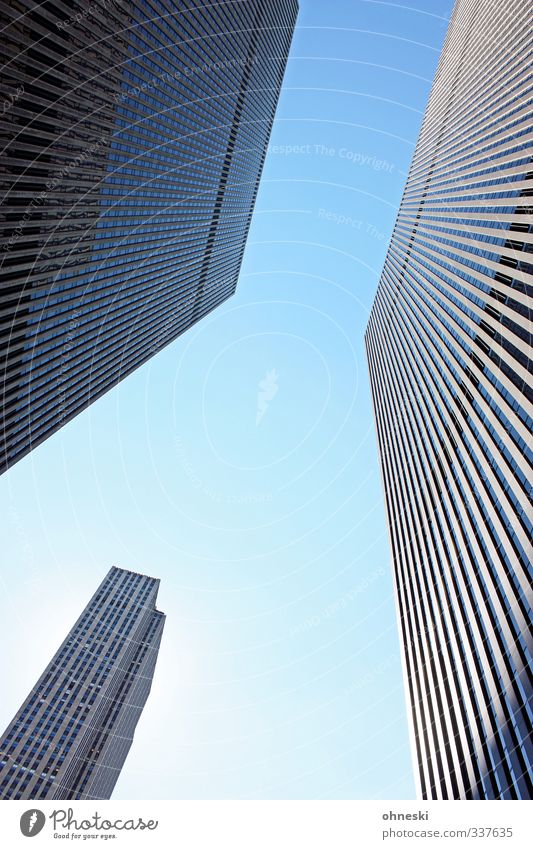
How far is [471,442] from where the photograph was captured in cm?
6028

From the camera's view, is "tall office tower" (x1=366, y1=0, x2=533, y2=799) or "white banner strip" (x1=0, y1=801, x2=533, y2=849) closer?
"white banner strip" (x1=0, y1=801, x2=533, y2=849)

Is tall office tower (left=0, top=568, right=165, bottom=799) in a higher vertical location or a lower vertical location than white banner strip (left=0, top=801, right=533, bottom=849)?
higher

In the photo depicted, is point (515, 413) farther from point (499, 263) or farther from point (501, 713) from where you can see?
point (501, 713)

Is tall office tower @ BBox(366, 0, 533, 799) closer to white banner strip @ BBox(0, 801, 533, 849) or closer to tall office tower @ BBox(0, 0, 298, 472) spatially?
white banner strip @ BBox(0, 801, 533, 849)

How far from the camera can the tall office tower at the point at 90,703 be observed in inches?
4781

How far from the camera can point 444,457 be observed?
224 ft

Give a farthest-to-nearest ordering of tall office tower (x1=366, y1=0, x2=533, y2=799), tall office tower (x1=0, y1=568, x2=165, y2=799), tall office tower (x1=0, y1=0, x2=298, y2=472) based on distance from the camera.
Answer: tall office tower (x1=0, y1=568, x2=165, y2=799) < tall office tower (x1=0, y1=0, x2=298, y2=472) < tall office tower (x1=366, y1=0, x2=533, y2=799)

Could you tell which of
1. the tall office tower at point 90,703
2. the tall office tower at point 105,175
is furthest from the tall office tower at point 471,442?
the tall office tower at point 90,703

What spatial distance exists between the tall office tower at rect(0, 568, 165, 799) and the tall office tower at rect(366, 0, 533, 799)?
102 meters

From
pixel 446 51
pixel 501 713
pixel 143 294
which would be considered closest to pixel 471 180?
pixel 143 294

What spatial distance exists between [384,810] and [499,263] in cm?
6291

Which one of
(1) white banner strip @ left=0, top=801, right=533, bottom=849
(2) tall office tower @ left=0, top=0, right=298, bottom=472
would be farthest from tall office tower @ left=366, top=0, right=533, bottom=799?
(2) tall office tower @ left=0, top=0, right=298, bottom=472

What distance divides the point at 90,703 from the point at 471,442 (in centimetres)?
13454

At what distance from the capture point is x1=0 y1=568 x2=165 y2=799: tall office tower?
12144 centimetres
